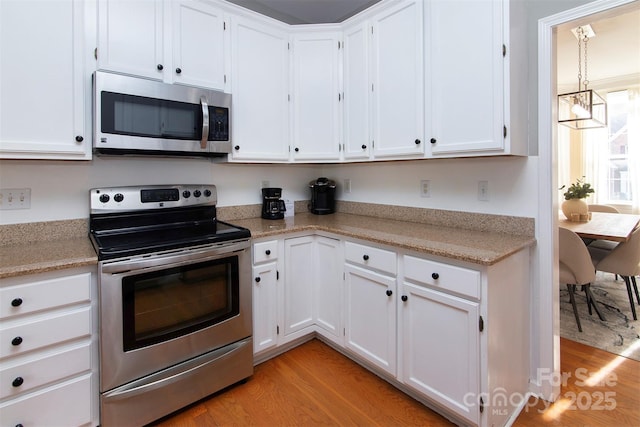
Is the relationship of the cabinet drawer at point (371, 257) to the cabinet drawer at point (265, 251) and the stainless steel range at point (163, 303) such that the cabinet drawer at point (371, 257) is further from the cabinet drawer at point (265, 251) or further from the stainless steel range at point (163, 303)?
the stainless steel range at point (163, 303)

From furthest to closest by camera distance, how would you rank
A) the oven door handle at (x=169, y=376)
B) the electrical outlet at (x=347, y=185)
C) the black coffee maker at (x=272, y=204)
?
the electrical outlet at (x=347, y=185)
the black coffee maker at (x=272, y=204)
the oven door handle at (x=169, y=376)

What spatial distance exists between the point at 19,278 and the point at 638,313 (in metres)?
4.39

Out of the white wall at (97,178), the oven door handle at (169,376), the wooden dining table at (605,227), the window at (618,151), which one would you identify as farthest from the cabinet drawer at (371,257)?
the window at (618,151)

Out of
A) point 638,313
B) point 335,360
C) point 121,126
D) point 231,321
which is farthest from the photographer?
point 638,313

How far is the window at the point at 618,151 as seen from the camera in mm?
5008

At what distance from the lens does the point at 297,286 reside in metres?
2.33

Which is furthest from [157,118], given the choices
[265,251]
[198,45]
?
[265,251]

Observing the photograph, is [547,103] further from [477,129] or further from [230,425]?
[230,425]

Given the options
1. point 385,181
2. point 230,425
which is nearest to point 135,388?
point 230,425

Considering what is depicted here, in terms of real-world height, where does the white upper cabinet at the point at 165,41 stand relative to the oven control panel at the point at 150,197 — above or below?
above

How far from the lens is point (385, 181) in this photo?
2652mm

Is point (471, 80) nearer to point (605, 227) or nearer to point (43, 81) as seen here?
point (43, 81)

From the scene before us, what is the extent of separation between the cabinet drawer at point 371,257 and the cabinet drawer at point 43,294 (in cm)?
139

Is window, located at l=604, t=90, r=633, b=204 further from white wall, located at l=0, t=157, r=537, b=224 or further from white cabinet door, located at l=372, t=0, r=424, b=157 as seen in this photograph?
white cabinet door, located at l=372, t=0, r=424, b=157
